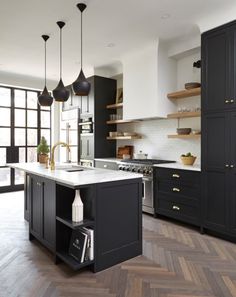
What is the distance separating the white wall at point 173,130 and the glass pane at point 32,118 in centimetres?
293

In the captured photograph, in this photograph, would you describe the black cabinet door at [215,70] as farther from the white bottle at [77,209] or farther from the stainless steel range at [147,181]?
the white bottle at [77,209]

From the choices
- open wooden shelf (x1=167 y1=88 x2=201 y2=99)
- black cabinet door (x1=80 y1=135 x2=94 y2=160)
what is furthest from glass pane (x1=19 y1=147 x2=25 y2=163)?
open wooden shelf (x1=167 y1=88 x2=201 y2=99)

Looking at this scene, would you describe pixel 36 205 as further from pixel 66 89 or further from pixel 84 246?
pixel 66 89

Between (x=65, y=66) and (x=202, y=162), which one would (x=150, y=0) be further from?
(x=65, y=66)

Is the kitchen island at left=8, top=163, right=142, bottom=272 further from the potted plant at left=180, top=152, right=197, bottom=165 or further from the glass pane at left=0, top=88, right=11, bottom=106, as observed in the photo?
the glass pane at left=0, top=88, right=11, bottom=106

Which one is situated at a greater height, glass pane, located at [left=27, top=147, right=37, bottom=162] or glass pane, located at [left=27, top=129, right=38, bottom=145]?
glass pane, located at [left=27, top=129, right=38, bottom=145]

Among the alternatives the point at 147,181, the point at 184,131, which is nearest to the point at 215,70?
the point at 184,131

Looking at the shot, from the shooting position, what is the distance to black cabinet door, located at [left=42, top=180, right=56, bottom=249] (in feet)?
9.05

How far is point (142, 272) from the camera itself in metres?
2.54

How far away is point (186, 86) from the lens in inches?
170

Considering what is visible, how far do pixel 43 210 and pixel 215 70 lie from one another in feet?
9.35

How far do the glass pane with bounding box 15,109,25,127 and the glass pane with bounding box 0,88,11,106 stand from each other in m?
0.30

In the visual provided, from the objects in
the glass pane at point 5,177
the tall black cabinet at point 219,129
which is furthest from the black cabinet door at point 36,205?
the glass pane at point 5,177

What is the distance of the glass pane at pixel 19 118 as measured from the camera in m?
6.67
